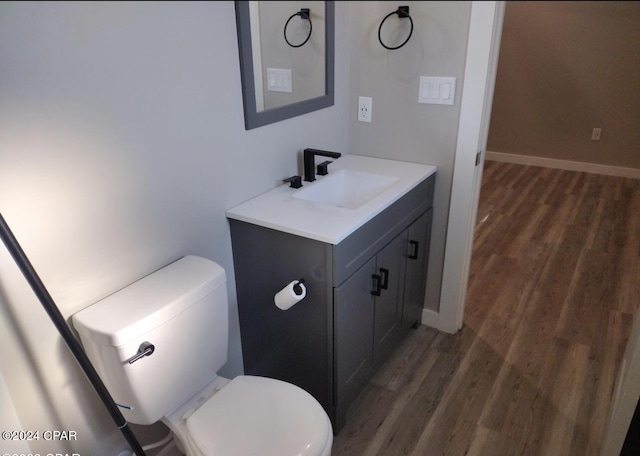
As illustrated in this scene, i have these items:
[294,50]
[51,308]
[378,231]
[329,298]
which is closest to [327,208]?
[378,231]

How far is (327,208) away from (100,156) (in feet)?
2.25

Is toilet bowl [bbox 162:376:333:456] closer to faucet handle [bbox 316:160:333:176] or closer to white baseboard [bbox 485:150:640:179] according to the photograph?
faucet handle [bbox 316:160:333:176]

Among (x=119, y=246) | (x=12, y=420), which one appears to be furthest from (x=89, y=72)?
(x=12, y=420)

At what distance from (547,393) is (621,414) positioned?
47 cm

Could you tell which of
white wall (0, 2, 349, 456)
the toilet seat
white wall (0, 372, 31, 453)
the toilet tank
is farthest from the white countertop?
white wall (0, 372, 31, 453)

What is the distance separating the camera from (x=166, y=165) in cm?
115

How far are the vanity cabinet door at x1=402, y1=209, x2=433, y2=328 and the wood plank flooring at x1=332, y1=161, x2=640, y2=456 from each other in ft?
0.55

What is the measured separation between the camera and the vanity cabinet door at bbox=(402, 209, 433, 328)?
1.76 m

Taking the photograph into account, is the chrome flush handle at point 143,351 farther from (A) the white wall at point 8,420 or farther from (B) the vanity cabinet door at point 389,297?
(B) the vanity cabinet door at point 389,297

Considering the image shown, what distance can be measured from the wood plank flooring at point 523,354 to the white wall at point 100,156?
90cm

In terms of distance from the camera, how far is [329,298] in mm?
1340

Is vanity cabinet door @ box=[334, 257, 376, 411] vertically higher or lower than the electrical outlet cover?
lower

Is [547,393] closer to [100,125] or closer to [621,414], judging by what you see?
[621,414]

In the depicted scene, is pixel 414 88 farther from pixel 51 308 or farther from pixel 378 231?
pixel 51 308
